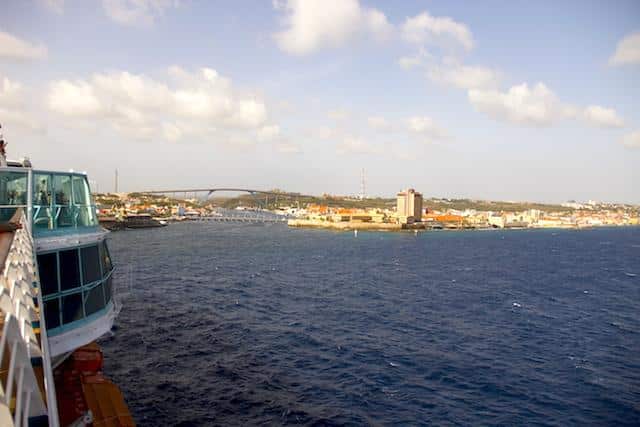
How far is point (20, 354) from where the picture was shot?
3498mm

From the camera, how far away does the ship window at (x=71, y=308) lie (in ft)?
33.9

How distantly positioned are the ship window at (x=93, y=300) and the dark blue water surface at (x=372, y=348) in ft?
26.5

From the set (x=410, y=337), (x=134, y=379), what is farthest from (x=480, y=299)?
(x=134, y=379)

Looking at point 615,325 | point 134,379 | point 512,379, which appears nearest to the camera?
point 134,379

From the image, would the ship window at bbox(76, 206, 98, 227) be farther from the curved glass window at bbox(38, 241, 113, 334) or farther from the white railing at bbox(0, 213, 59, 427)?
the white railing at bbox(0, 213, 59, 427)

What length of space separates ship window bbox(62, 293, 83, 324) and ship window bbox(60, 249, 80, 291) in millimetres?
257

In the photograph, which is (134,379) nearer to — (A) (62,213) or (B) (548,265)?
(A) (62,213)

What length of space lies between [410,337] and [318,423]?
12.5 m

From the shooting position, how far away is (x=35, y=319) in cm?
592

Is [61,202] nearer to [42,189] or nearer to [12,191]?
[42,189]

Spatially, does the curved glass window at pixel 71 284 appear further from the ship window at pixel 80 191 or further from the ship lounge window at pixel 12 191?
the ship lounge window at pixel 12 191

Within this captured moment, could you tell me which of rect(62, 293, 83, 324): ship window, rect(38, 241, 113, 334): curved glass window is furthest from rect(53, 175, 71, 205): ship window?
rect(62, 293, 83, 324): ship window

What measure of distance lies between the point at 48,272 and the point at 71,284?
24.2 inches

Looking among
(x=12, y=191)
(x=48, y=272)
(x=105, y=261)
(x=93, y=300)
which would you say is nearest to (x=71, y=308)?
(x=93, y=300)
